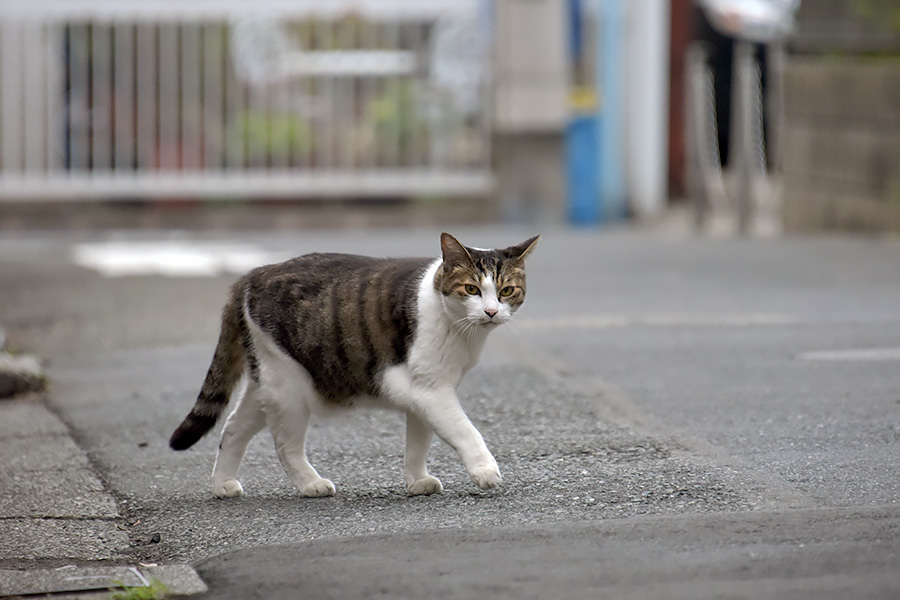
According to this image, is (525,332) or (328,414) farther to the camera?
(525,332)

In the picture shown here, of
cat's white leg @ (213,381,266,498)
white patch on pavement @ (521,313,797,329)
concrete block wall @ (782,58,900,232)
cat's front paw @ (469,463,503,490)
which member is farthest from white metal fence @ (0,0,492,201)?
cat's front paw @ (469,463,503,490)

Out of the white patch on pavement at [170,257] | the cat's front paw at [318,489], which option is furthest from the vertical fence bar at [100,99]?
the cat's front paw at [318,489]

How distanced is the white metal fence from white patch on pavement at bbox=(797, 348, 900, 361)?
7948 mm

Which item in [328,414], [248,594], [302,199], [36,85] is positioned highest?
[36,85]

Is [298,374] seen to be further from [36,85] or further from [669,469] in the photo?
[36,85]

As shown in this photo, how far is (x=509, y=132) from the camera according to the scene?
572 inches

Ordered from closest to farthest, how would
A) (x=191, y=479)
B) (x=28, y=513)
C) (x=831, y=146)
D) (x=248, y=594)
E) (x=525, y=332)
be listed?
1. (x=248, y=594)
2. (x=28, y=513)
3. (x=191, y=479)
4. (x=525, y=332)
5. (x=831, y=146)

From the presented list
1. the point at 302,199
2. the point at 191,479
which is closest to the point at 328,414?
the point at 191,479

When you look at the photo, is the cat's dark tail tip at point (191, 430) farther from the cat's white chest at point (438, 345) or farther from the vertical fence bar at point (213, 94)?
the vertical fence bar at point (213, 94)

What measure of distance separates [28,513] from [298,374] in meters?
1.01

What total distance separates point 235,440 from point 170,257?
281 inches

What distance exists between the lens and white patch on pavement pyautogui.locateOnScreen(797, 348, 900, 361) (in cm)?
686

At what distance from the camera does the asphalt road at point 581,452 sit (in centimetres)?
385

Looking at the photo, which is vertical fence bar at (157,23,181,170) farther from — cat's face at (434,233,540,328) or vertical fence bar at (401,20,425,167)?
cat's face at (434,233,540,328)
